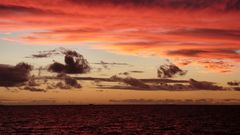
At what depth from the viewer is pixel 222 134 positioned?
9919 cm

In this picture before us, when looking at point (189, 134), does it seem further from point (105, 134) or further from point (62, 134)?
point (62, 134)

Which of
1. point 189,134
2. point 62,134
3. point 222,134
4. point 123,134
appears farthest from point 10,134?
point 222,134

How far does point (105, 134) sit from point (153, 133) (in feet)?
39.2

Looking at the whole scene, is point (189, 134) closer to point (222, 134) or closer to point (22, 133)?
point (222, 134)

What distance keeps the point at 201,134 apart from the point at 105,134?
22.9m

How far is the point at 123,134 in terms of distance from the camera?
9800cm

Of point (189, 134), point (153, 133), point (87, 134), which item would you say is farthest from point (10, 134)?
point (189, 134)

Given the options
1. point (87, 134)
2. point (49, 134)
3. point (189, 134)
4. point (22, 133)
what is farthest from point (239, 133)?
point (22, 133)

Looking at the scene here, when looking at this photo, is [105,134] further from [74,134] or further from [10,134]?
[10,134]

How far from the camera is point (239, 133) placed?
102 metres

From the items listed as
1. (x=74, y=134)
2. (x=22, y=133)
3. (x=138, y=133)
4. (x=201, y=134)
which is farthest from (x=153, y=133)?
(x=22, y=133)

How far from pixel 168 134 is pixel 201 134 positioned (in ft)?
26.0

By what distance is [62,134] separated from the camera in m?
98.6

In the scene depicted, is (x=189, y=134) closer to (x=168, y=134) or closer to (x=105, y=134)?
(x=168, y=134)
